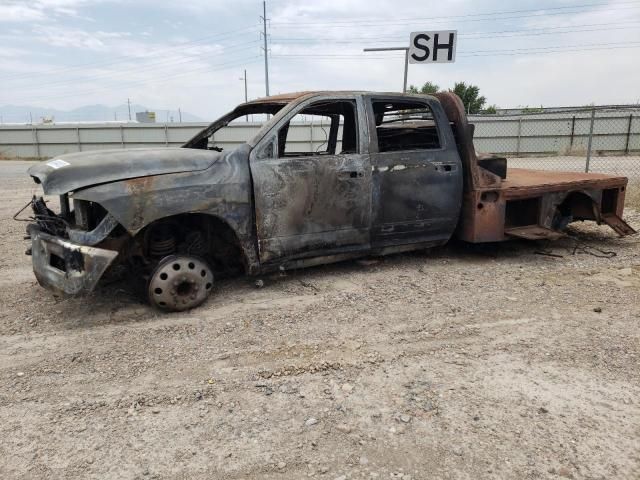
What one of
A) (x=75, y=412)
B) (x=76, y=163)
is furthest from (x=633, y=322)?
(x=76, y=163)

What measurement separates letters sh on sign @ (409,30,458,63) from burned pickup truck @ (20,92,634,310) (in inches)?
113

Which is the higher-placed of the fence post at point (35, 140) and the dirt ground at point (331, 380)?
the fence post at point (35, 140)

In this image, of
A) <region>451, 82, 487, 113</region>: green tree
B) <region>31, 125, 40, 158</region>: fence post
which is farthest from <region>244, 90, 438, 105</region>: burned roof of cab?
<region>451, 82, 487, 113</region>: green tree

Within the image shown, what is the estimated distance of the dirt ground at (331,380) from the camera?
7.20 feet

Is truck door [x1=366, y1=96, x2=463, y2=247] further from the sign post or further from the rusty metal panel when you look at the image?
the sign post

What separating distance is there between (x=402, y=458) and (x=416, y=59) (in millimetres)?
6959

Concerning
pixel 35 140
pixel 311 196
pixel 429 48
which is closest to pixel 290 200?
pixel 311 196

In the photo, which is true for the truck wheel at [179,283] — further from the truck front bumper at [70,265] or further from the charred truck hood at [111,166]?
the charred truck hood at [111,166]

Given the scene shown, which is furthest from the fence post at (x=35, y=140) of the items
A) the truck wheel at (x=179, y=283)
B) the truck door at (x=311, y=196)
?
the truck wheel at (x=179, y=283)

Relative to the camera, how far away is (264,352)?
3211 mm

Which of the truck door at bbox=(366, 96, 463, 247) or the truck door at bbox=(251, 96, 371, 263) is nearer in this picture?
the truck door at bbox=(251, 96, 371, 263)

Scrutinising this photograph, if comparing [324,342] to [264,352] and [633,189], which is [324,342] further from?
[633,189]

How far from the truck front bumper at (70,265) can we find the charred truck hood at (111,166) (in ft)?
1.37

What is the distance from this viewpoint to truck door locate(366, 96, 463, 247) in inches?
182
